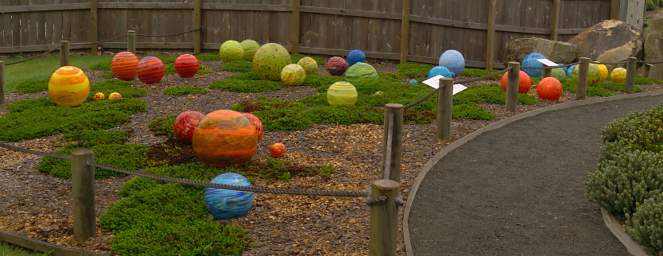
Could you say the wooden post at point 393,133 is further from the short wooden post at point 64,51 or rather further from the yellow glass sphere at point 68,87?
the short wooden post at point 64,51

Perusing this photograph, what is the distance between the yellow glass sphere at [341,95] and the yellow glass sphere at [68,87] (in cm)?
396

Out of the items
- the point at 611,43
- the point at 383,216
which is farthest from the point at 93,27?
the point at 383,216

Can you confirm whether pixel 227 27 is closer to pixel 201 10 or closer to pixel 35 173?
pixel 201 10

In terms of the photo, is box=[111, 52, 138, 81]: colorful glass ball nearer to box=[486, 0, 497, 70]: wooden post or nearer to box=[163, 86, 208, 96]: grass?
box=[163, 86, 208, 96]: grass

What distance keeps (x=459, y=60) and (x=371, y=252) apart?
1040 cm

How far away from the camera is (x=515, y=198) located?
802 centimetres

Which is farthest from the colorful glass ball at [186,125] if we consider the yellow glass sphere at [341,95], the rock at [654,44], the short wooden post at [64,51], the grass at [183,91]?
the rock at [654,44]

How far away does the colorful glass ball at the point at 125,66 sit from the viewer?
14148 millimetres

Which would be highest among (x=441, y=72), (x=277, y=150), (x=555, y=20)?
(x=555, y=20)

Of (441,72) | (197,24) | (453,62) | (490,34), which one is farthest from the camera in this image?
(197,24)

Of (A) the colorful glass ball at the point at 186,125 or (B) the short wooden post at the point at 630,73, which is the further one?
(B) the short wooden post at the point at 630,73

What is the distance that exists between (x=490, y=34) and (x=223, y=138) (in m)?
9.45

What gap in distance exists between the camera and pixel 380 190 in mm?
5035

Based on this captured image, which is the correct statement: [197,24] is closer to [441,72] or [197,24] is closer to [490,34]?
[490,34]
